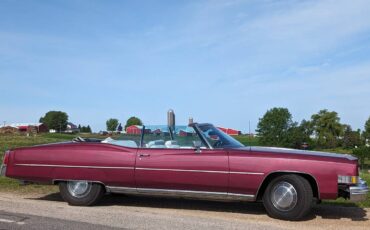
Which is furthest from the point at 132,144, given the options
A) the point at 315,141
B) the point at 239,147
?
the point at 315,141

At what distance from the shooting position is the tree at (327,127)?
76312mm

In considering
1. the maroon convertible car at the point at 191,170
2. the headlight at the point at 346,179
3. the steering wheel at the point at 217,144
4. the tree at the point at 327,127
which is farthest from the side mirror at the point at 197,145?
the tree at the point at 327,127

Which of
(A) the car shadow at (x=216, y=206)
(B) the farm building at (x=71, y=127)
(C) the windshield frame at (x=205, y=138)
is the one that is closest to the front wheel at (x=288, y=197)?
(A) the car shadow at (x=216, y=206)

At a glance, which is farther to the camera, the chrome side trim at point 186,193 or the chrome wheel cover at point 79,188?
the chrome wheel cover at point 79,188

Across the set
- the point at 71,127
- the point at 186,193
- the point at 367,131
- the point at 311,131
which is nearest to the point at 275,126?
the point at 311,131

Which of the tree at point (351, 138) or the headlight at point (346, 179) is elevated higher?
the tree at point (351, 138)

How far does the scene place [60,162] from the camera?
740 centimetres

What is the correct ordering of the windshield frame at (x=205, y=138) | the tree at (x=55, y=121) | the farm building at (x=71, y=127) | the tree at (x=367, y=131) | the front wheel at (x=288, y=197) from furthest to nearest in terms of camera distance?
the farm building at (x=71, y=127)
the tree at (x=55, y=121)
the tree at (x=367, y=131)
the windshield frame at (x=205, y=138)
the front wheel at (x=288, y=197)

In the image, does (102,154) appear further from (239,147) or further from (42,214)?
(239,147)

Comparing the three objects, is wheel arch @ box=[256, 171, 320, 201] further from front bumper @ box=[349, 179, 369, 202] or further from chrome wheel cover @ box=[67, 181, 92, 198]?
chrome wheel cover @ box=[67, 181, 92, 198]

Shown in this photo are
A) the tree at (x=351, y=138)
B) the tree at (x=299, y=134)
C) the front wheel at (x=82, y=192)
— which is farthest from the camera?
the tree at (x=299, y=134)

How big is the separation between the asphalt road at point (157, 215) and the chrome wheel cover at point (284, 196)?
218mm

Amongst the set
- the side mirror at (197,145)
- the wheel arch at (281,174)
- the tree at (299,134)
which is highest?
the tree at (299,134)

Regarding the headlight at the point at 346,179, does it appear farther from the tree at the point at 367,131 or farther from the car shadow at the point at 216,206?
the tree at the point at 367,131
